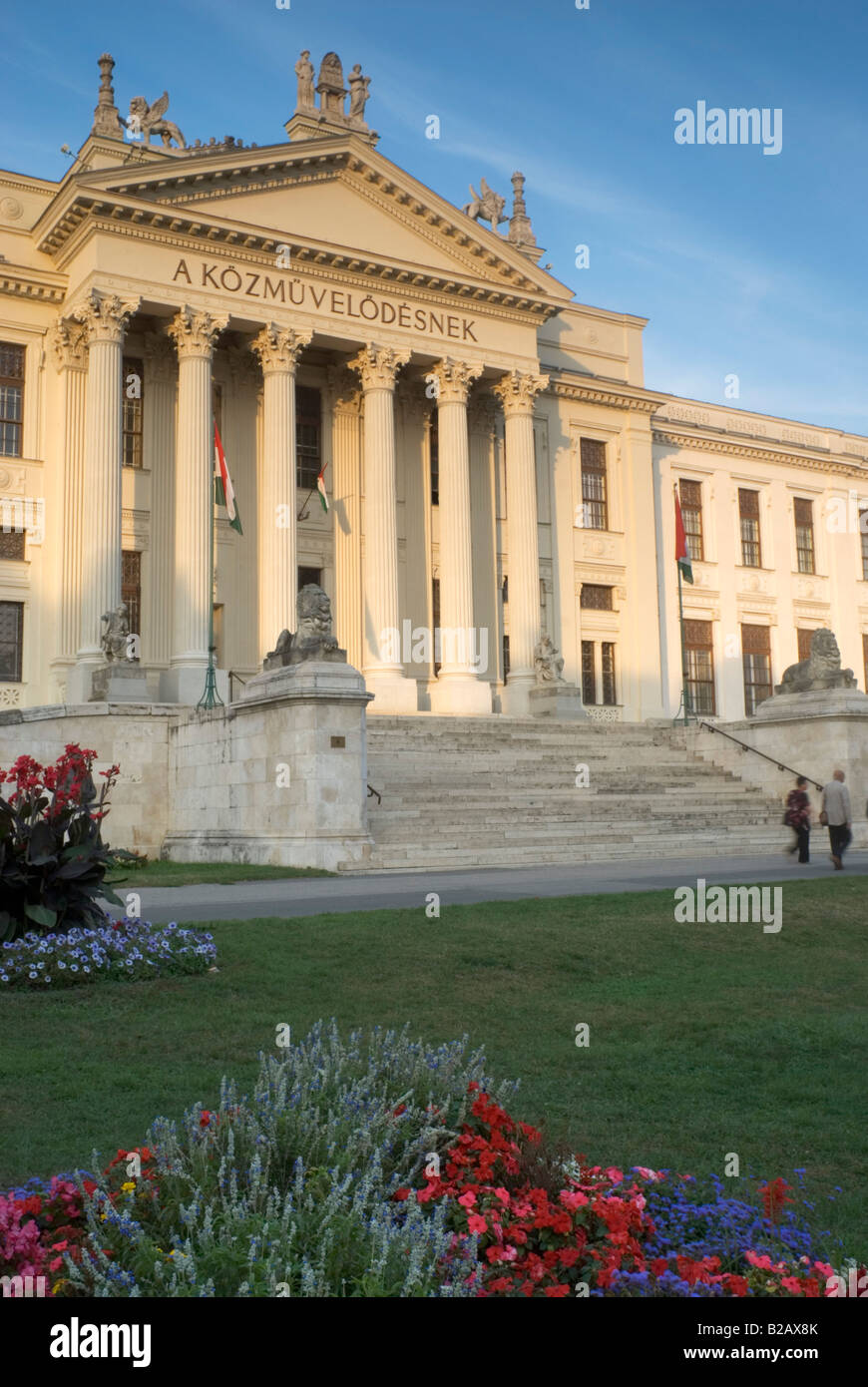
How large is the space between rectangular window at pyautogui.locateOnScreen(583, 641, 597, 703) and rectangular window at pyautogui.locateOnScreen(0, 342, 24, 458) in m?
20.1

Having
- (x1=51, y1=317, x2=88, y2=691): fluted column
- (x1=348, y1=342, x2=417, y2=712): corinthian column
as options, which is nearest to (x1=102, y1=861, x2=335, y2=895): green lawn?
(x1=51, y1=317, x2=88, y2=691): fluted column

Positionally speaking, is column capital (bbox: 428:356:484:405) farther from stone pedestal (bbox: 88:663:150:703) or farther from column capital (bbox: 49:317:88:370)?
stone pedestal (bbox: 88:663:150:703)

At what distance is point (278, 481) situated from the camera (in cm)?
3481

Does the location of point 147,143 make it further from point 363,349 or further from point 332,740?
point 332,740

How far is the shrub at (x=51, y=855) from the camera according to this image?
433 inches

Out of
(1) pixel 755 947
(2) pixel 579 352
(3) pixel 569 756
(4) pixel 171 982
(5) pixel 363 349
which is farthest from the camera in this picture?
(2) pixel 579 352

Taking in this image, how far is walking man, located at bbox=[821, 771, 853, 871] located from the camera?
20.8 metres

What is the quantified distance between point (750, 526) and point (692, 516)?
131 inches

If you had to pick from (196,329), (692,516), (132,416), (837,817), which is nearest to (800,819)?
(837,817)

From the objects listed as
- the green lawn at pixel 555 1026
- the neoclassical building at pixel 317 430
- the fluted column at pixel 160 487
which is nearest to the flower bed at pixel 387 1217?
the green lawn at pixel 555 1026

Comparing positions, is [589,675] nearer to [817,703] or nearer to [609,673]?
[609,673]
